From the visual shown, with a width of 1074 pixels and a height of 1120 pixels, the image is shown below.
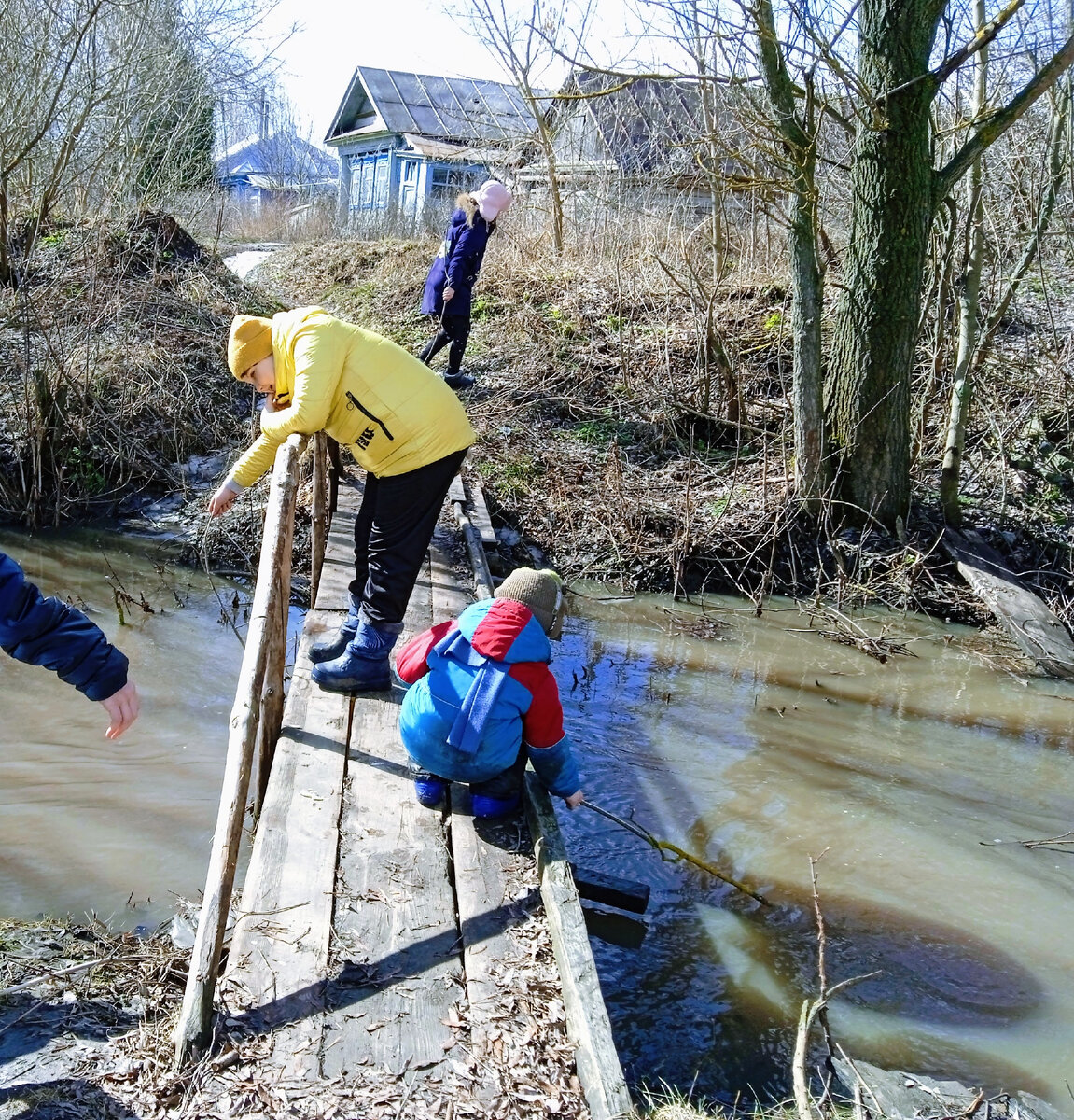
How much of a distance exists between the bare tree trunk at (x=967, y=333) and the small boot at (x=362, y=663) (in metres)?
6.94

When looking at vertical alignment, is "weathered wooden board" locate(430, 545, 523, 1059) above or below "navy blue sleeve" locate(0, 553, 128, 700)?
below

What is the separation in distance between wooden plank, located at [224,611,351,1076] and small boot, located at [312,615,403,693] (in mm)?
205

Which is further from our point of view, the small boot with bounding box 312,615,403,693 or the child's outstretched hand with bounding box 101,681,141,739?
the small boot with bounding box 312,615,403,693

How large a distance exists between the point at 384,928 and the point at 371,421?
218 cm

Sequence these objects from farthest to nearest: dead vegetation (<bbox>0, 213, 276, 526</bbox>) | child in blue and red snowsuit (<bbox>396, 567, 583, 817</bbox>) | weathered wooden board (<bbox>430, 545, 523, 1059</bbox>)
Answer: dead vegetation (<bbox>0, 213, 276, 526</bbox>) → child in blue and red snowsuit (<bbox>396, 567, 583, 817</bbox>) → weathered wooden board (<bbox>430, 545, 523, 1059</bbox>)

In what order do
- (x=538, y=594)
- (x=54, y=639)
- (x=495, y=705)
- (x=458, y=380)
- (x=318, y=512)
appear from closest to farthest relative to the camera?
(x=54, y=639), (x=495, y=705), (x=538, y=594), (x=318, y=512), (x=458, y=380)

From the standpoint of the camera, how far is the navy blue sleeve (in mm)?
2512

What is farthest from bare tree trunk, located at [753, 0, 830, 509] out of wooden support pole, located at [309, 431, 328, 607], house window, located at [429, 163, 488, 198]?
house window, located at [429, 163, 488, 198]

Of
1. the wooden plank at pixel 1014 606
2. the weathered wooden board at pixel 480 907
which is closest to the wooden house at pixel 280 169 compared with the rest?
the wooden plank at pixel 1014 606

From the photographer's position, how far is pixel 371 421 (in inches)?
180

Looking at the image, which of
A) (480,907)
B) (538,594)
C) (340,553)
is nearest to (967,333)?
(340,553)

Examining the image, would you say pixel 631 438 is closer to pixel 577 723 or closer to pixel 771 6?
pixel 771 6

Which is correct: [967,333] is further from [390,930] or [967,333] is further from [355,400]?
[390,930]

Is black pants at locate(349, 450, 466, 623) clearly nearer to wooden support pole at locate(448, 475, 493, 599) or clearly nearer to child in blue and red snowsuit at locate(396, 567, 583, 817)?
child in blue and red snowsuit at locate(396, 567, 583, 817)
